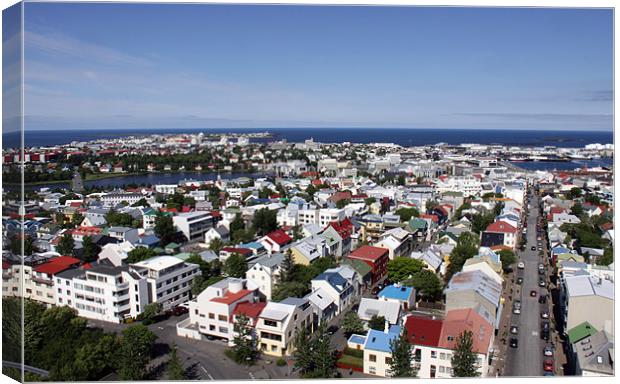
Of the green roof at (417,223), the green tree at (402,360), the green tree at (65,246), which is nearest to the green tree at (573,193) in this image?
the green roof at (417,223)

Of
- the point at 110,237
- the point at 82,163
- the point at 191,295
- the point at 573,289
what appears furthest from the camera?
the point at 82,163

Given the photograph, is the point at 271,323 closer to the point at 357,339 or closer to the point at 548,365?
the point at 357,339

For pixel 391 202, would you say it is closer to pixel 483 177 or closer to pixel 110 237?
pixel 483 177

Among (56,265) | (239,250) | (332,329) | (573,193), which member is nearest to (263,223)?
(239,250)

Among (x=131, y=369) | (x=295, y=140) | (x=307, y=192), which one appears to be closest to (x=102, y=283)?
(x=131, y=369)

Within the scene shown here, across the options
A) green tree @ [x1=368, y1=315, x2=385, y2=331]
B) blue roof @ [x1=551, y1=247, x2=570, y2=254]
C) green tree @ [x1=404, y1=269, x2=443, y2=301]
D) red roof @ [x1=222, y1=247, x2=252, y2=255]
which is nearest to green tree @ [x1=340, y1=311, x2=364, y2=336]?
green tree @ [x1=368, y1=315, x2=385, y2=331]
